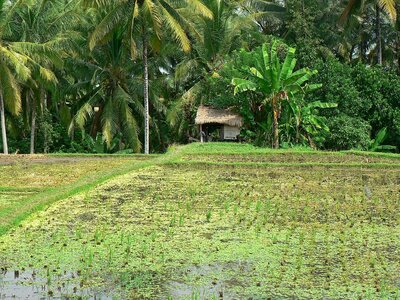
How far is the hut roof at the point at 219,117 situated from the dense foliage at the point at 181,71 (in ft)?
1.13

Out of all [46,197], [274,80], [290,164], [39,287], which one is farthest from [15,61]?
[39,287]

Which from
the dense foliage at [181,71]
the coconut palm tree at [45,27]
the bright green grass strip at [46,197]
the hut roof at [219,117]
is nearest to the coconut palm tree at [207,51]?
the dense foliage at [181,71]

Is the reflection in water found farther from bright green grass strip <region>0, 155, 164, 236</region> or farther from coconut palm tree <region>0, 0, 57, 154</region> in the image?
coconut palm tree <region>0, 0, 57, 154</region>

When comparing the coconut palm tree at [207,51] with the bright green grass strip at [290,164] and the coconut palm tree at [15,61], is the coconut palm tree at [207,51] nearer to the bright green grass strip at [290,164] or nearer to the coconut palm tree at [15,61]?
the coconut palm tree at [15,61]

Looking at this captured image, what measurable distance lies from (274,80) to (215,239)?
12116 mm

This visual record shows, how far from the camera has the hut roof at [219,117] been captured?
20719 mm

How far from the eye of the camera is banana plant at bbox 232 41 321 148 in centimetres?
1770

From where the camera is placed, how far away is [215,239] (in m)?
6.10

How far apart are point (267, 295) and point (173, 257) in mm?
1232

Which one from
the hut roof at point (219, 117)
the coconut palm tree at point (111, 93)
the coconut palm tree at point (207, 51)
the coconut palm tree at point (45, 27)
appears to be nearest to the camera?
the hut roof at point (219, 117)

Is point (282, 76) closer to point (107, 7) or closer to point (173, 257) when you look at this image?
point (107, 7)

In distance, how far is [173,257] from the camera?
5.36m

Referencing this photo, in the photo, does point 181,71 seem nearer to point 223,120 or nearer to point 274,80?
point 223,120

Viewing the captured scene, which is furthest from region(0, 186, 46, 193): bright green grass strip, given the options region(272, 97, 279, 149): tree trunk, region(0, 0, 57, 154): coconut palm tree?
region(272, 97, 279, 149): tree trunk
